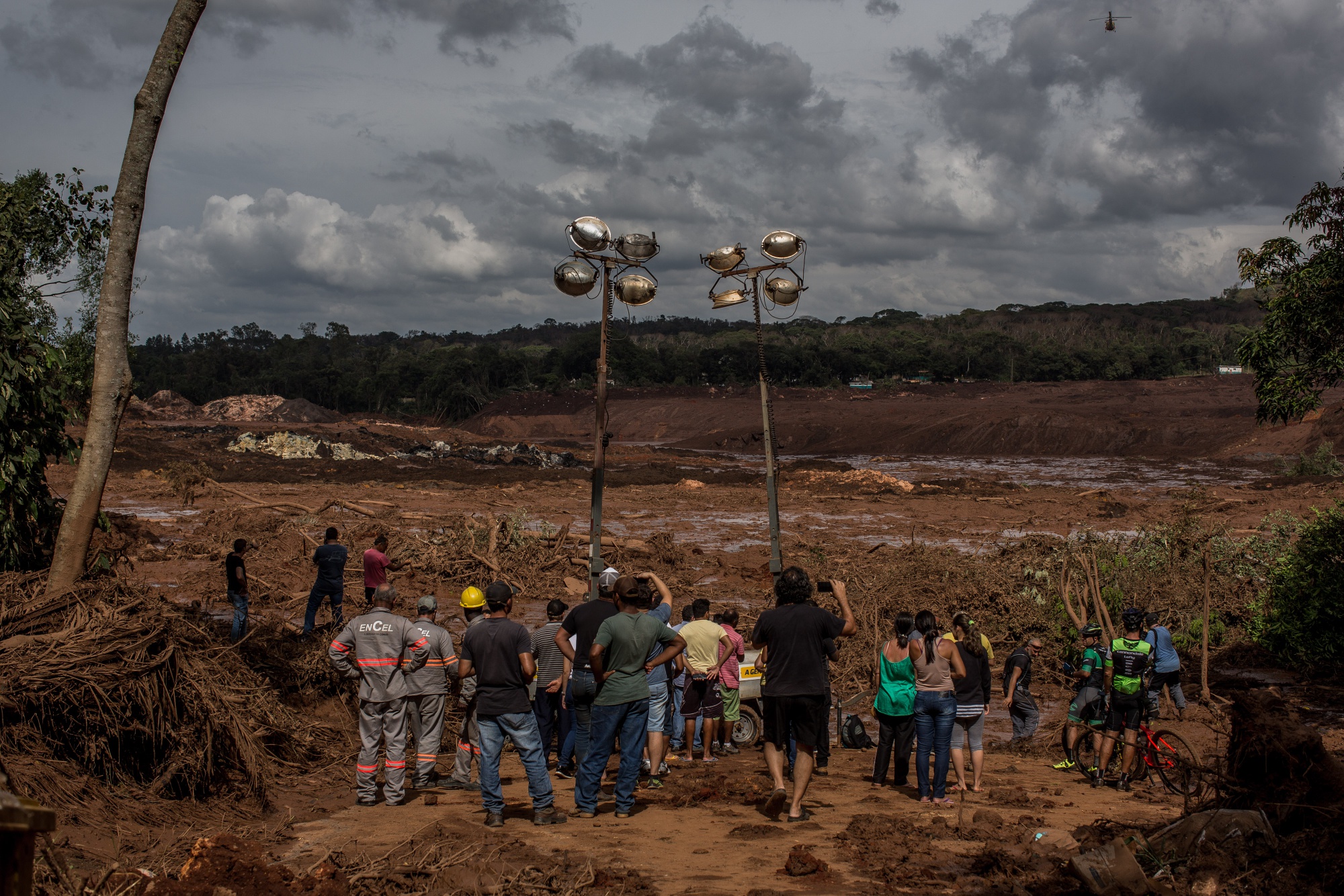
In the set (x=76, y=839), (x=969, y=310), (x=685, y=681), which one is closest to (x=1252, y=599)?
(x=685, y=681)

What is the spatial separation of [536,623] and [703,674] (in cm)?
746

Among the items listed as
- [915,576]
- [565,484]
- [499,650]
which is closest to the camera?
[499,650]

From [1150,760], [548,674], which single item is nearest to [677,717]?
A: [548,674]

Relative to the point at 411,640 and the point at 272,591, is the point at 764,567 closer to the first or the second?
the point at 272,591

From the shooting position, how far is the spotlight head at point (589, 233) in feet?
29.8

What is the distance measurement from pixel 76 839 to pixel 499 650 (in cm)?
250

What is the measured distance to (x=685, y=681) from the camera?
8297mm

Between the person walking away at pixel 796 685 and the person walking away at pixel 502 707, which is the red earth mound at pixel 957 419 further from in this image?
the person walking away at pixel 502 707

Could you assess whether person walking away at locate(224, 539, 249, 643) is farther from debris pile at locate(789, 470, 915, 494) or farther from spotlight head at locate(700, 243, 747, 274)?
debris pile at locate(789, 470, 915, 494)

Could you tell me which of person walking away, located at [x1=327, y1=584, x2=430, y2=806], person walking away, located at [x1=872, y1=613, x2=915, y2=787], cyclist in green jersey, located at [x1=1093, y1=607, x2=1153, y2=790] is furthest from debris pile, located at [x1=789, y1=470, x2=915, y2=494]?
person walking away, located at [x1=327, y1=584, x2=430, y2=806]

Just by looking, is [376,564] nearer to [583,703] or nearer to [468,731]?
[468,731]

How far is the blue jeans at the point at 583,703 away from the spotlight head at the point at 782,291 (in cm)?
533

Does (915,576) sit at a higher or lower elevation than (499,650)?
lower

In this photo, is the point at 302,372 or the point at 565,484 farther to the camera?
the point at 302,372
